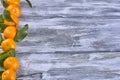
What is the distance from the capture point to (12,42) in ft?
3.22

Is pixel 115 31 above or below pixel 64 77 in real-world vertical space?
above

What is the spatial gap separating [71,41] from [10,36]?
0.67 ft

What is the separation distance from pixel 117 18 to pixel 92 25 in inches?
4.5

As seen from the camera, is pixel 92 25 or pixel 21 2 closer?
pixel 92 25

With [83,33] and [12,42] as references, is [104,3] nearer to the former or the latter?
[83,33]

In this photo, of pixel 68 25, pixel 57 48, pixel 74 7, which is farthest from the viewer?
pixel 74 7

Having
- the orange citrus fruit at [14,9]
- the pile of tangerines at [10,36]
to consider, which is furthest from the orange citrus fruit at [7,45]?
the orange citrus fruit at [14,9]

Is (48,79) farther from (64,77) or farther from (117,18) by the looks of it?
(117,18)

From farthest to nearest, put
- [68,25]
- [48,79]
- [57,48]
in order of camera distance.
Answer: [68,25], [57,48], [48,79]

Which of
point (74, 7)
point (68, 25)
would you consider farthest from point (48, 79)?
point (74, 7)

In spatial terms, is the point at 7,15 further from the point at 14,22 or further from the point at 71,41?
the point at 71,41

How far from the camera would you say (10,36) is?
1.01 metres

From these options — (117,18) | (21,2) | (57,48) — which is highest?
(21,2)

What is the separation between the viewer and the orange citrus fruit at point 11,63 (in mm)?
906
